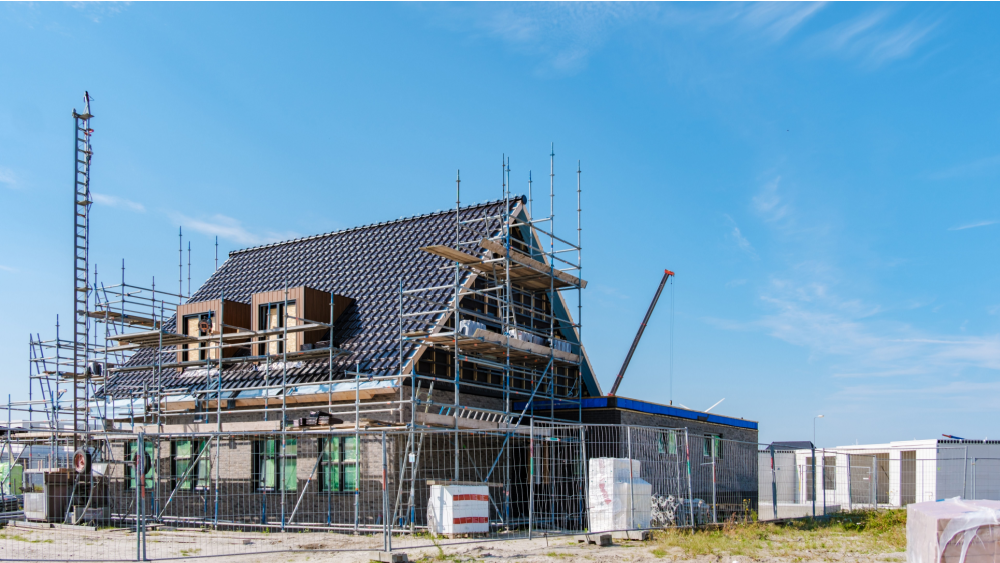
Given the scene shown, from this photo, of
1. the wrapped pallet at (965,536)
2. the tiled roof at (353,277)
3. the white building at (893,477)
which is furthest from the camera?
the white building at (893,477)

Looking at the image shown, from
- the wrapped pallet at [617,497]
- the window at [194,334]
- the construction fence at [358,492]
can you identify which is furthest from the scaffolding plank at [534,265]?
the window at [194,334]

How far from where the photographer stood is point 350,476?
20.4 meters

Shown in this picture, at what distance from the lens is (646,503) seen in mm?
17453

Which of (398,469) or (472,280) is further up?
(472,280)

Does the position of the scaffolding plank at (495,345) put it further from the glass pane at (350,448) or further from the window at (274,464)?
the window at (274,464)

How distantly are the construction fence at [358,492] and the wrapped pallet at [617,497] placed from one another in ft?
0.08

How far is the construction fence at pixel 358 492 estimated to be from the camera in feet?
55.9

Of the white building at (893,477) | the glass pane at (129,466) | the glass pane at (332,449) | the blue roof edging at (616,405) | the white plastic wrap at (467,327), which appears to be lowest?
the white building at (893,477)

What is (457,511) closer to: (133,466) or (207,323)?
(207,323)

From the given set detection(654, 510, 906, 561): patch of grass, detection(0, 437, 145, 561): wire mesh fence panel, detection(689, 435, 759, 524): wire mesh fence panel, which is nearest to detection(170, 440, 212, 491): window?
detection(0, 437, 145, 561): wire mesh fence panel

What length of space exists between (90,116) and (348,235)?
27.5 feet

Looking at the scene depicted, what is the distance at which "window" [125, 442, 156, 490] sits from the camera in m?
24.4

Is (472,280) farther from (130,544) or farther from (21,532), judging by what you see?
(21,532)

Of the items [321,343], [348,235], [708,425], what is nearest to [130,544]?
[321,343]
